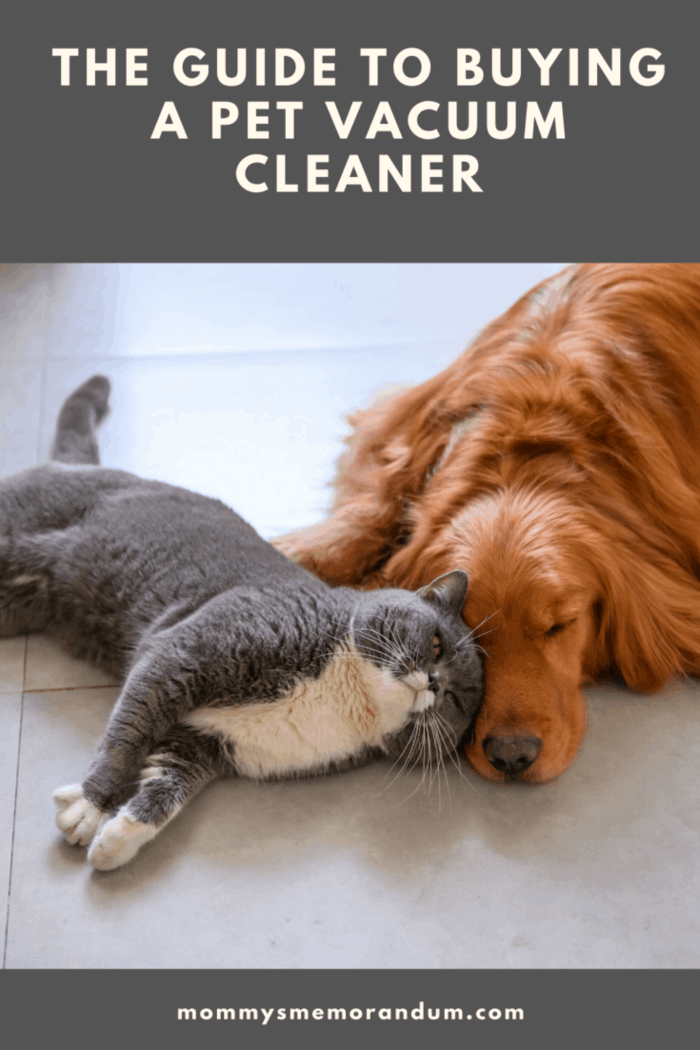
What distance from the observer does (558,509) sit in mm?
1967

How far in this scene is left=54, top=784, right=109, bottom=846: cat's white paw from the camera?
5.50 ft

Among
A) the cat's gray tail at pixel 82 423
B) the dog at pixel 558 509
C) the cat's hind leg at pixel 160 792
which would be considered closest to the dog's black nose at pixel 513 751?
the dog at pixel 558 509

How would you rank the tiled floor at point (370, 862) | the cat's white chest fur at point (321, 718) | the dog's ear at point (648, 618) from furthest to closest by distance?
1. the dog's ear at point (648, 618)
2. the cat's white chest fur at point (321, 718)
3. the tiled floor at point (370, 862)

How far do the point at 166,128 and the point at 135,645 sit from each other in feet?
4.65

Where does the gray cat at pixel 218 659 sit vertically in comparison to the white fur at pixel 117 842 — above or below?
above

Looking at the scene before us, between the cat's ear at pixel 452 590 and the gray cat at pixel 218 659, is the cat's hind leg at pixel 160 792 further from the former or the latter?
the cat's ear at pixel 452 590

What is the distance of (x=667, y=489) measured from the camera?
208 cm

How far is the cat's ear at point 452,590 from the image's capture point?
187 cm

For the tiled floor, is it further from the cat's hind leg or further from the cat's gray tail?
the cat's gray tail

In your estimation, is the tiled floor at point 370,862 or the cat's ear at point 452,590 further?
the cat's ear at point 452,590

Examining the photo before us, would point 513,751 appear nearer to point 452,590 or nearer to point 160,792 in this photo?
point 452,590

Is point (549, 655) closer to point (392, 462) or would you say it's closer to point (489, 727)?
point (489, 727)

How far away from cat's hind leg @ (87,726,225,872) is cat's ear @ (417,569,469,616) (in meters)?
0.52

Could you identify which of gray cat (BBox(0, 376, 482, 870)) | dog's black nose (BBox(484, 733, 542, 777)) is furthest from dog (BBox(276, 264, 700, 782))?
gray cat (BBox(0, 376, 482, 870))
